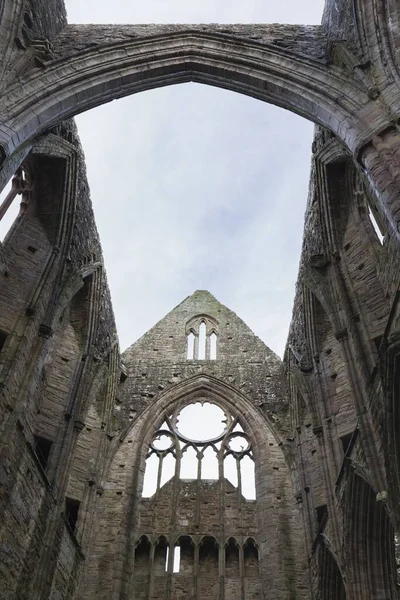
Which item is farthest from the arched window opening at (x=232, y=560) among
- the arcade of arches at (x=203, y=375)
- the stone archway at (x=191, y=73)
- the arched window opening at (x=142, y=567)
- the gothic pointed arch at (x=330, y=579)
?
the stone archway at (x=191, y=73)

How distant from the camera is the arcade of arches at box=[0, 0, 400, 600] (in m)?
7.43

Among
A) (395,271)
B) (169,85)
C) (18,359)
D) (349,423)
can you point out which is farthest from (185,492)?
(169,85)

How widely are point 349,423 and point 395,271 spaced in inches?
114

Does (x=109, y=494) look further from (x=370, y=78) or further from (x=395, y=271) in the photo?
(x=370, y=78)

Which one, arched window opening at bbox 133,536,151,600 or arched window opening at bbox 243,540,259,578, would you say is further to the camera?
arched window opening at bbox 243,540,259,578

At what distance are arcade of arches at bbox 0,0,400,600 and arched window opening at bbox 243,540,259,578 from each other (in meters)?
0.03

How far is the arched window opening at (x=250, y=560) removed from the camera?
1093 cm

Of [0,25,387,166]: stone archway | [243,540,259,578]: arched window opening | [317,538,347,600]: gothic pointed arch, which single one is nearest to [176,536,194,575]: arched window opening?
[243,540,259,578]: arched window opening

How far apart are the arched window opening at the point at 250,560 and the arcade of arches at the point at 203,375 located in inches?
1.3

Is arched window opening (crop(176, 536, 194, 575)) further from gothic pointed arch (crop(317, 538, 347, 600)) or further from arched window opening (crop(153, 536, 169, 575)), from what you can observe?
gothic pointed arch (crop(317, 538, 347, 600))

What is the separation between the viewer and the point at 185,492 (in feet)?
39.8

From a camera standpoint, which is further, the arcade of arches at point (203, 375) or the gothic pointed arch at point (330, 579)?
the gothic pointed arch at point (330, 579)

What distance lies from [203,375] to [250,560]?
4.35 m

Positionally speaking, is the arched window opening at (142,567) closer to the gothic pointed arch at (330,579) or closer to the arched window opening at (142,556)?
the arched window opening at (142,556)
